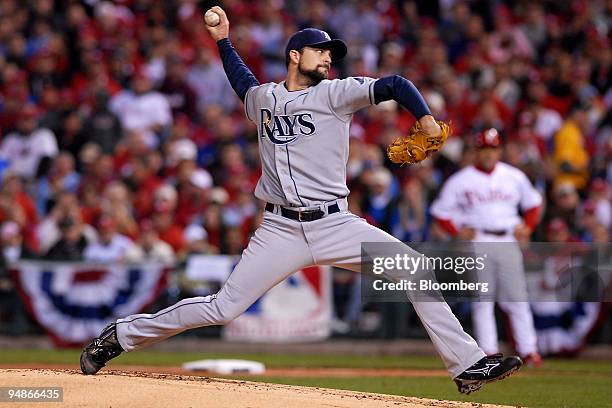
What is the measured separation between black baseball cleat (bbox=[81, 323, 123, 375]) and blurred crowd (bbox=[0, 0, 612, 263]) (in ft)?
20.2

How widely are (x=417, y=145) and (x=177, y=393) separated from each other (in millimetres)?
1975

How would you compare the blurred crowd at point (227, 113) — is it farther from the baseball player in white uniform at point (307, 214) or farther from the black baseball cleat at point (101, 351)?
the black baseball cleat at point (101, 351)

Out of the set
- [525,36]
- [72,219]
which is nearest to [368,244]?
[72,219]

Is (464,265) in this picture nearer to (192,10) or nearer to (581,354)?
(581,354)

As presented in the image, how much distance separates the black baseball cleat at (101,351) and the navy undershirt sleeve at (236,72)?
1699mm

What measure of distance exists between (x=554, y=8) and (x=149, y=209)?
712 centimetres

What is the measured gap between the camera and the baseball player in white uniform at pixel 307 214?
7.10m

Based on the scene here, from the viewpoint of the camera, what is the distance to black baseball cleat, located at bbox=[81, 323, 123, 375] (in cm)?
753

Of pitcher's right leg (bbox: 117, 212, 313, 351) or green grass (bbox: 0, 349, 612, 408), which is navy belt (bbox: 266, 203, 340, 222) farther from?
green grass (bbox: 0, 349, 612, 408)

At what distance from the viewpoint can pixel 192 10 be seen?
18.5 m

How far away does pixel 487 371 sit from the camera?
7.03 m
